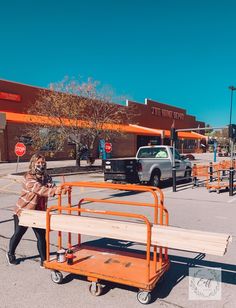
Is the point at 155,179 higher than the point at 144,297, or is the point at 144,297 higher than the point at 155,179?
the point at 155,179

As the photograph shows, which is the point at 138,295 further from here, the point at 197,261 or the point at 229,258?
the point at 229,258

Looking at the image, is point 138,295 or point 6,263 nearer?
point 138,295

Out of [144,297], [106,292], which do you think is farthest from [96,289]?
[144,297]

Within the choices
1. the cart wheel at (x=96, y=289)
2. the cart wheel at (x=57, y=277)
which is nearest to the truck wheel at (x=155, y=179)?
the cart wheel at (x=57, y=277)

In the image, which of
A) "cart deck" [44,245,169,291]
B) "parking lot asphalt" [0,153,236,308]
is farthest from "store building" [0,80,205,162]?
"cart deck" [44,245,169,291]

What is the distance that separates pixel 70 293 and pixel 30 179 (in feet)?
5.34

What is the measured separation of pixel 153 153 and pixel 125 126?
24.3m

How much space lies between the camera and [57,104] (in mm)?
19297

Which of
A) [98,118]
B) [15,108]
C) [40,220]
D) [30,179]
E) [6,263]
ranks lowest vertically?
[6,263]

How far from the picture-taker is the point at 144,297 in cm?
335

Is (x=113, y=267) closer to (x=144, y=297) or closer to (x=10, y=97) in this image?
(x=144, y=297)

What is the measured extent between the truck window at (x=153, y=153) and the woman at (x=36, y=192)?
9.46 metres

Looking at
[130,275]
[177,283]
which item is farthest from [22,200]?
[177,283]

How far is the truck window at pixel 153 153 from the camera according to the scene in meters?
13.5
